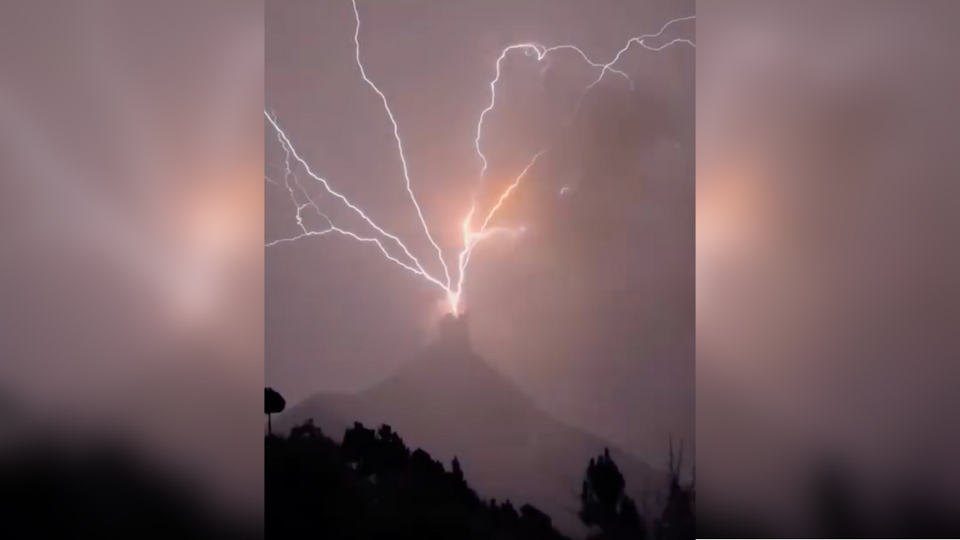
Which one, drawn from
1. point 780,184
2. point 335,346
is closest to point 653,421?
point 780,184

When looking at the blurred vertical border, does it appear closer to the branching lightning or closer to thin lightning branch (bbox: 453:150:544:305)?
the branching lightning

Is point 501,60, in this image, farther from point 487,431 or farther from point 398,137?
point 487,431

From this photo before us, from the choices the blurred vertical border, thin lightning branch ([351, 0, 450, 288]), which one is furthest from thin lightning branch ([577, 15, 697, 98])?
the blurred vertical border

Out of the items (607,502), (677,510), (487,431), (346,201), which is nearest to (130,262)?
(346,201)

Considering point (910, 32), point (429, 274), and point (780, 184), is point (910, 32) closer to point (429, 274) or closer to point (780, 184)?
point (780, 184)

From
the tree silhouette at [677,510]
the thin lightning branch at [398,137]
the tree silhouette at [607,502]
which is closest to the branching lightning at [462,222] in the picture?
the thin lightning branch at [398,137]

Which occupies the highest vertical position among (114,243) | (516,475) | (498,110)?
(498,110)
